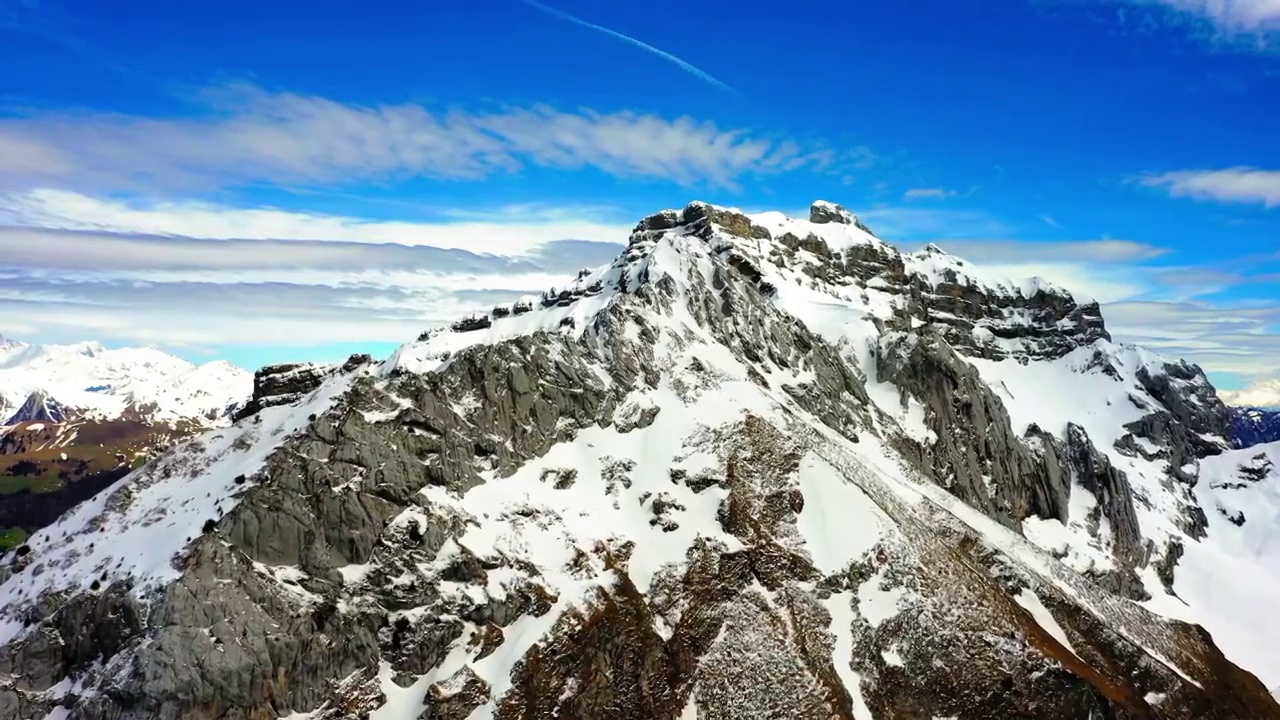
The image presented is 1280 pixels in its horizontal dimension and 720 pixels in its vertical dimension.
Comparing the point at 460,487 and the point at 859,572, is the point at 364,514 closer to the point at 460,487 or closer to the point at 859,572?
the point at 460,487

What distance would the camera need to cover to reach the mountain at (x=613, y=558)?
75.4 metres

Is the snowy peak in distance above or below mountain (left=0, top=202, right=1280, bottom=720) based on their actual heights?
above

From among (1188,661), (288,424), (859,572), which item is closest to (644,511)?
(859,572)

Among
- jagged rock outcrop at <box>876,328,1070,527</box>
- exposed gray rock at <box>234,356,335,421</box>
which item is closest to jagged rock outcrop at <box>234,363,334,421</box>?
exposed gray rock at <box>234,356,335,421</box>

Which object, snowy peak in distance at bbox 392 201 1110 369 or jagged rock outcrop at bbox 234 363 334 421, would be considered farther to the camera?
snowy peak in distance at bbox 392 201 1110 369

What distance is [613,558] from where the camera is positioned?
92750 mm

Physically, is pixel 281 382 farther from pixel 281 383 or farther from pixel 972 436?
pixel 972 436

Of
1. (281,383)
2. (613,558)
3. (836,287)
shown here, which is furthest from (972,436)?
(281,383)

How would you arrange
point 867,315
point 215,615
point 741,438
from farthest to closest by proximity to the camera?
point 867,315 → point 741,438 → point 215,615

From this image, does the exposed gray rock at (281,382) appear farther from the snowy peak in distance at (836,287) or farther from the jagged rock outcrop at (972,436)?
the jagged rock outcrop at (972,436)

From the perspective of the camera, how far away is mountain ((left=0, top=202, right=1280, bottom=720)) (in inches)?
2968

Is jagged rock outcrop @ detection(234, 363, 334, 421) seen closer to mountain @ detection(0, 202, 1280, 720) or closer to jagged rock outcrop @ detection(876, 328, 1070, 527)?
mountain @ detection(0, 202, 1280, 720)

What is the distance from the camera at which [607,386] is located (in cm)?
11131

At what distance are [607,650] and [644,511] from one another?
1906 centimetres
